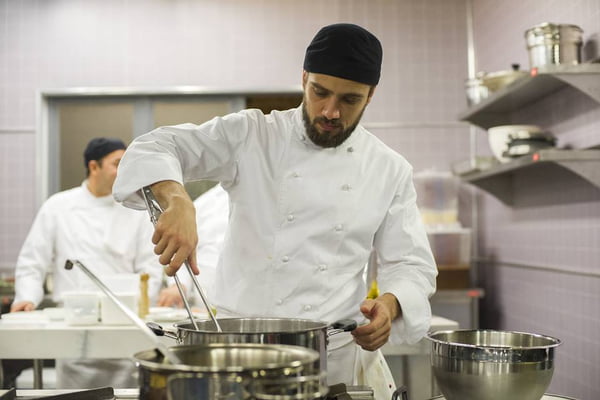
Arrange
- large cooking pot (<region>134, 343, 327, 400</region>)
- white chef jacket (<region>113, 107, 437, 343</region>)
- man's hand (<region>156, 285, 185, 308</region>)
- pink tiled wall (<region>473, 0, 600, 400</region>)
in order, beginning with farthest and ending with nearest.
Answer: man's hand (<region>156, 285, 185, 308</region>), pink tiled wall (<region>473, 0, 600, 400</region>), white chef jacket (<region>113, 107, 437, 343</region>), large cooking pot (<region>134, 343, 327, 400</region>)

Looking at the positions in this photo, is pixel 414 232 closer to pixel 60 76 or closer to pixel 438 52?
pixel 438 52

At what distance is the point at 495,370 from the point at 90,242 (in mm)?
3110

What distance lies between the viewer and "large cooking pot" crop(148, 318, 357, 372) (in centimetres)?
105

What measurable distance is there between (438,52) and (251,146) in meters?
3.76

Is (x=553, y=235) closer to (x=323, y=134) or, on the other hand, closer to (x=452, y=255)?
(x=452, y=255)

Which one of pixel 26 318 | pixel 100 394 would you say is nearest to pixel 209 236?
pixel 26 318

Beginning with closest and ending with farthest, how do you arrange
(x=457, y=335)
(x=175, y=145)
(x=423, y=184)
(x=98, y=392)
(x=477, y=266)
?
(x=98, y=392)
(x=457, y=335)
(x=175, y=145)
(x=423, y=184)
(x=477, y=266)

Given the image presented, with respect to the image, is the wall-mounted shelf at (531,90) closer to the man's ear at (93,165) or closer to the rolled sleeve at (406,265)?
the rolled sleeve at (406,265)

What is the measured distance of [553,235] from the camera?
3.66 m

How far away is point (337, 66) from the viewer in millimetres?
1692

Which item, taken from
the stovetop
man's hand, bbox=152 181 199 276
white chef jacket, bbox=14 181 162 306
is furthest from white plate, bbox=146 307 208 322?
man's hand, bbox=152 181 199 276

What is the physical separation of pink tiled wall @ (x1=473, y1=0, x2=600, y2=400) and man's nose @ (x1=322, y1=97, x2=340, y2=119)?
1801 mm

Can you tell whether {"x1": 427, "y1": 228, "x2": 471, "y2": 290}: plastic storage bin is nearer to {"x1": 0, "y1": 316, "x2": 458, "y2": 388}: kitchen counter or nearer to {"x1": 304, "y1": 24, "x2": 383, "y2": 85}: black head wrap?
{"x1": 0, "y1": 316, "x2": 458, "y2": 388}: kitchen counter

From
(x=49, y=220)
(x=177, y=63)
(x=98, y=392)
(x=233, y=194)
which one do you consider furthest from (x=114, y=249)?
(x=98, y=392)
